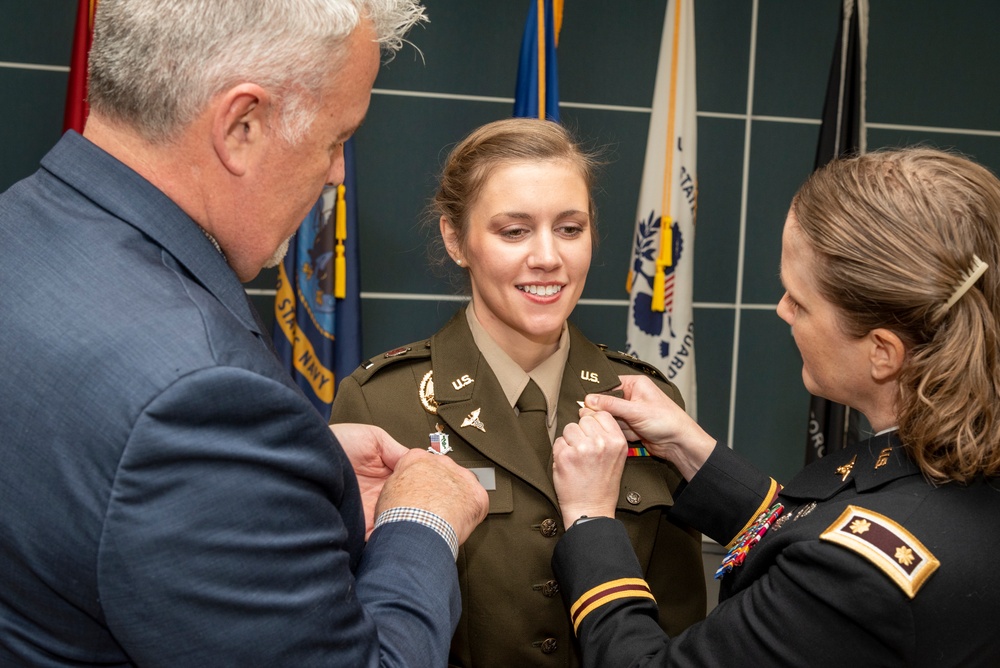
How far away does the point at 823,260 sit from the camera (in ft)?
4.30

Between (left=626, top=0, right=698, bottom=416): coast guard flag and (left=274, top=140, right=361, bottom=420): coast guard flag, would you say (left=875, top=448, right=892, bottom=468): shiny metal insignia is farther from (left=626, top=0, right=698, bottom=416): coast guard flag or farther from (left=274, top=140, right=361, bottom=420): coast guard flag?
(left=274, top=140, right=361, bottom=420): coast guard flag

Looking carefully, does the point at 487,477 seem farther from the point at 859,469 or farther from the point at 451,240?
the point at 859,469

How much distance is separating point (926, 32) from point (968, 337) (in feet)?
13.8

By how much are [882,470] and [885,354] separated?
0.17m

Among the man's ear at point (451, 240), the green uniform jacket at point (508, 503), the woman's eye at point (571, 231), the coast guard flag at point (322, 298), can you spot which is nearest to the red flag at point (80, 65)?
the coast guard flag at point (322, 298)

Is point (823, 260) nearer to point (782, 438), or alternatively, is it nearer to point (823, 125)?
point (823, 125)

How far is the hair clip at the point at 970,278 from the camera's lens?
1.21 metres

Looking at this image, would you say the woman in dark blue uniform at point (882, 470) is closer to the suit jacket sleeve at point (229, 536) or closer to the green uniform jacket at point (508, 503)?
the green uniform jacket at point (508, 503)

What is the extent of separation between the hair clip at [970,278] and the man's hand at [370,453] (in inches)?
35.0

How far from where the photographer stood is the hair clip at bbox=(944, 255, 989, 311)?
121 centimetres

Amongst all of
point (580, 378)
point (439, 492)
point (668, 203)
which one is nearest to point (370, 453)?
point (439, 492)

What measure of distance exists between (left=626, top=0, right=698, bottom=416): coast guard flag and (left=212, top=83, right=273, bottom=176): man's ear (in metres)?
3.00

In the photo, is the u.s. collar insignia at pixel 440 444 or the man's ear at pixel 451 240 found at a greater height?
the man's ear at pixel 451 240

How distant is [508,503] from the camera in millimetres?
1786
